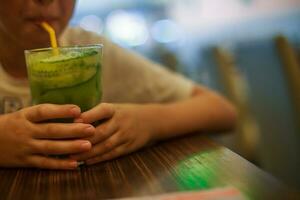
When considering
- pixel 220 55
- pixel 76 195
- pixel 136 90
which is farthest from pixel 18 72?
pixel 220 55

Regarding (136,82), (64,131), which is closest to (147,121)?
(64,131)

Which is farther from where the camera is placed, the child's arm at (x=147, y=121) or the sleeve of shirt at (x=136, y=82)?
the sleeve of shirt at (x=136, y=82)

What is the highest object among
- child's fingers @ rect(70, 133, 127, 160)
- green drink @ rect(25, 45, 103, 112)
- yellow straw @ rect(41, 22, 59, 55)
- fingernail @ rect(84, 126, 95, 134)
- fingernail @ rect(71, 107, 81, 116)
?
yellow straw @ rect(41, 22, 59, 55)

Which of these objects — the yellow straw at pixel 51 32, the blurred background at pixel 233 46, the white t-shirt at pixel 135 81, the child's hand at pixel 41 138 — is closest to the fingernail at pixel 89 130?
the child's hand at pixel 41 138

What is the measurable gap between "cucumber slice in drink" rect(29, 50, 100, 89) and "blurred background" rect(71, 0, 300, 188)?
1.33 m

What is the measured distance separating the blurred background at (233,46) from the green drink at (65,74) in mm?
1309

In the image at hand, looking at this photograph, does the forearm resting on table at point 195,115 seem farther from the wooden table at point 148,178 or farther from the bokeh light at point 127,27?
the bokeh light at point 127,27

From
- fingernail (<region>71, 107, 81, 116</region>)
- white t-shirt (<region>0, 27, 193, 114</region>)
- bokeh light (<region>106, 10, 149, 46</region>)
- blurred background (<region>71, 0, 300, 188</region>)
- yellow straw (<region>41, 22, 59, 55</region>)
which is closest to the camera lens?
fingernail (<region>71, 107, 81, 116</region>)

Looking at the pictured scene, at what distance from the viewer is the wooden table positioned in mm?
563

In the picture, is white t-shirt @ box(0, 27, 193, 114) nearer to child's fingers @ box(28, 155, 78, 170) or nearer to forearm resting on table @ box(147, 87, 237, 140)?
forearm resting on table @ box(147, 87, 237, 140)

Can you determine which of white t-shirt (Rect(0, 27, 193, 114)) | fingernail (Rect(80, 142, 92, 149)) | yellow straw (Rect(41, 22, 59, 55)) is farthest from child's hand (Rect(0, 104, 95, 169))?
white t-shirt (Rect(0, 27, 193, 114))

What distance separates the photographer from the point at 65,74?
2.22 feet

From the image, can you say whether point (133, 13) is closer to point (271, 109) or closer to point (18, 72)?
point (271, 109)

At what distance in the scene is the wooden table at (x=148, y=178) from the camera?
0.56m
